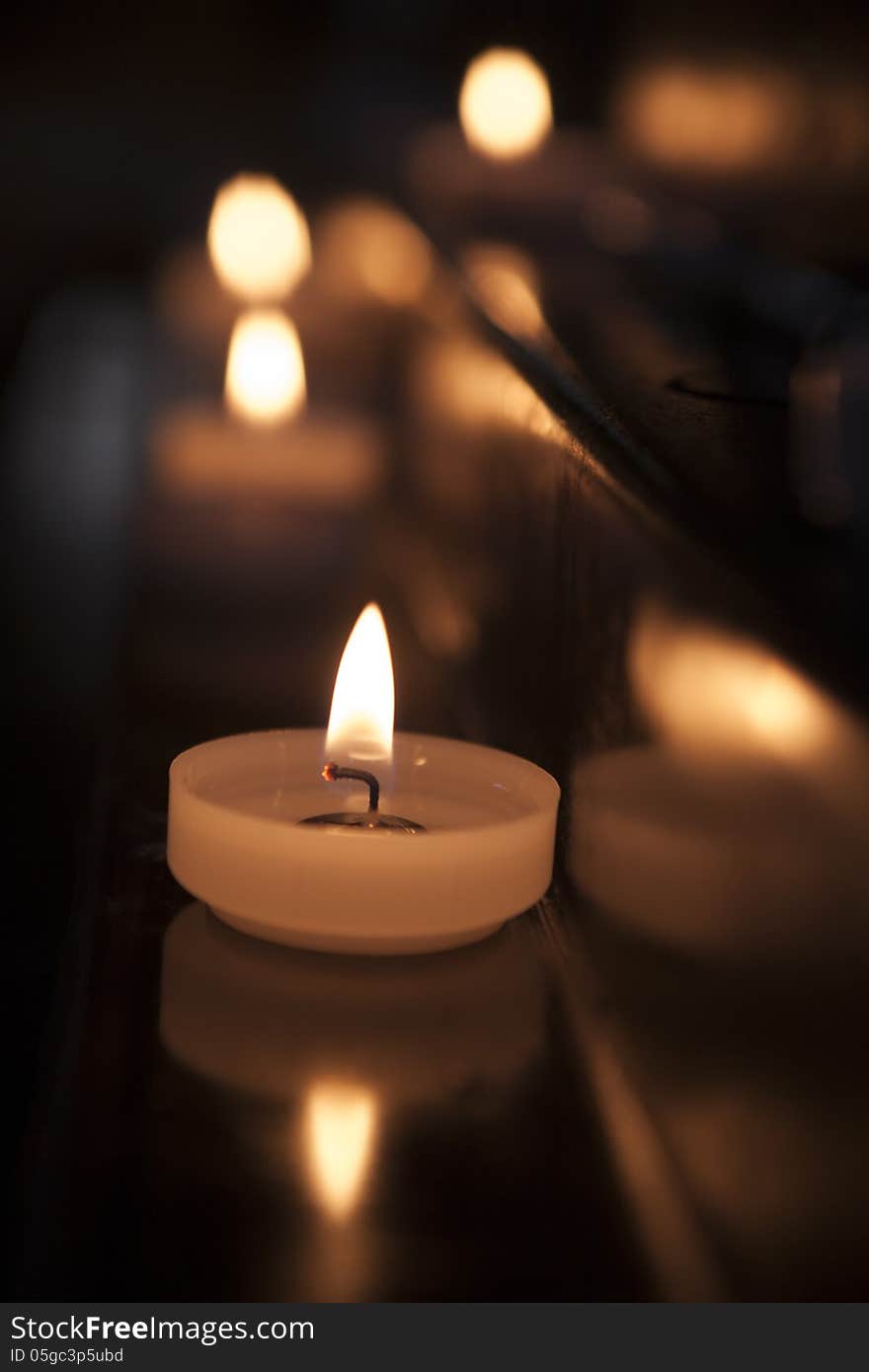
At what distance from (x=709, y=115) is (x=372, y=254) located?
2.10ft

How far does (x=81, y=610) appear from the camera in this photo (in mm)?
1271

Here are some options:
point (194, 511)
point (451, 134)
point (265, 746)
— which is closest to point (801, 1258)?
point (265, 746)

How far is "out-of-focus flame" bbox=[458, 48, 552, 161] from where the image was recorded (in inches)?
77.7

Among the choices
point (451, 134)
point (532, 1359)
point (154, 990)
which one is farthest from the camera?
point (451, 134)

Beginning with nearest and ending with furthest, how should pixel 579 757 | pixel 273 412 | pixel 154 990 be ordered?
pixel 154 990 < pixel 579 757 < pixel 273 412

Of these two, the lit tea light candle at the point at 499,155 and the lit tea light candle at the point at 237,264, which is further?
the lit tea light candle at the point at 237,264

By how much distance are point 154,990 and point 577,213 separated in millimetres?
1281

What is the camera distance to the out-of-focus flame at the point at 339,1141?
0.50 metres

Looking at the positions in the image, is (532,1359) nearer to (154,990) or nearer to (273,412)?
(154,990)

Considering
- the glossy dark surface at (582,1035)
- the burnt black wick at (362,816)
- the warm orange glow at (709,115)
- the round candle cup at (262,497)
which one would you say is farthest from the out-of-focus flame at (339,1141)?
the warm orange glow at (709,115)

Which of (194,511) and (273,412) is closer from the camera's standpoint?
(194,511)

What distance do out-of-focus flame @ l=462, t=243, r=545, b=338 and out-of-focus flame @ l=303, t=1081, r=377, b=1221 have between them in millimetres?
569

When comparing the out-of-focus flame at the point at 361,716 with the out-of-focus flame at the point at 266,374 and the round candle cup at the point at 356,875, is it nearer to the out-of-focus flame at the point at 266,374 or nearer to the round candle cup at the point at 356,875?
the round candle cup at the point at 356,875

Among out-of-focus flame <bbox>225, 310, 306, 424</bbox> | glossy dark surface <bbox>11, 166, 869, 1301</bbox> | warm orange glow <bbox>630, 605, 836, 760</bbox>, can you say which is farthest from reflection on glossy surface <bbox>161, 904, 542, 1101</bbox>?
out-of-focus flame <bbox>225, 310, 306, 424</bbox>
